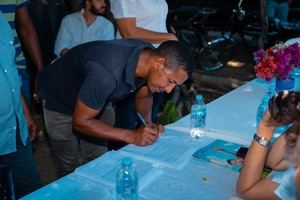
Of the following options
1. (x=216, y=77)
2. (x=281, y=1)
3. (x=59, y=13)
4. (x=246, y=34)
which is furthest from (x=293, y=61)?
(x=281, y=1)

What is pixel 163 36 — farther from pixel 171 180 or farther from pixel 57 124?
pixel 171 180

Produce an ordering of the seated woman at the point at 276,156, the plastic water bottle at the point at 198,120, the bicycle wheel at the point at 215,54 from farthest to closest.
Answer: the bicycle wheel at the point at 215,54, the plastic water bottle at the point at 198,120, the seated woman at the point at 276,156

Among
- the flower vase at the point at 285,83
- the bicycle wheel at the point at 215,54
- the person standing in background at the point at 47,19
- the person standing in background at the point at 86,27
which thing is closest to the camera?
the flower vase at the point at 285,83

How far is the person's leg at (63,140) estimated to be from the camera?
2102 mm

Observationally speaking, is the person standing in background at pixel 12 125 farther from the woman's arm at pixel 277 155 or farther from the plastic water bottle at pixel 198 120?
the woman's arm at pixel 277 155

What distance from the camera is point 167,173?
158cm

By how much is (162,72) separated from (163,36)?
2.67 feet

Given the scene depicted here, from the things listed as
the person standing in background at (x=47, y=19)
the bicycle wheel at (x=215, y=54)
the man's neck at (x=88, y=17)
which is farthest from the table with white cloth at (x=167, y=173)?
the bicycle wheel at (x=215, y=54)

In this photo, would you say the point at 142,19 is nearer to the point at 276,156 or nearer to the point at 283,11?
the point at 276,156

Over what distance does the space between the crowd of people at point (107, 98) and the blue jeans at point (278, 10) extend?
5.11 m

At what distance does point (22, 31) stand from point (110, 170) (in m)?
1.41

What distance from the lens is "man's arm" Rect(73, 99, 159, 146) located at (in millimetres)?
1708

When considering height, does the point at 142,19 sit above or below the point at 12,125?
above

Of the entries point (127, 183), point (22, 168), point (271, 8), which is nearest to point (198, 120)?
point (127, 183)
